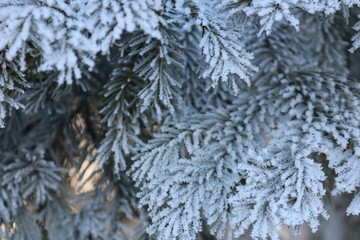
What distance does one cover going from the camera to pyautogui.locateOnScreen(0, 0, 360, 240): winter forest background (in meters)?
0.58

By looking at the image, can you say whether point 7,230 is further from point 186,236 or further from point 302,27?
point 302,27

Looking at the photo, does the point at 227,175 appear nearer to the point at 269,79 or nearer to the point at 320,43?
the point at 269,79

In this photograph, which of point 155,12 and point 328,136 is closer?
point 155,12

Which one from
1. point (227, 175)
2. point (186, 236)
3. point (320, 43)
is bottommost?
point (186, 236)

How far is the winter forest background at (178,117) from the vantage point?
0.58 meters

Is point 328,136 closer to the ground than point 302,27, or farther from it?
closer to the ground

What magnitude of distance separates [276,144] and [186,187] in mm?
196

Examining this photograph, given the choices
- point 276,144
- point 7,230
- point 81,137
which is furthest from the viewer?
point 81,137

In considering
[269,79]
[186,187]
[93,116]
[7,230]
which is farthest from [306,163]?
[7,230]

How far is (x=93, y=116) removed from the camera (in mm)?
1045

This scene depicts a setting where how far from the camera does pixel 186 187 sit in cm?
74

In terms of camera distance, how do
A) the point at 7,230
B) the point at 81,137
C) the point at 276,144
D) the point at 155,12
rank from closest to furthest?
1. the point at 155,12
2. the point at 276,144
3. the point at 7,230
4. the point at 81,137

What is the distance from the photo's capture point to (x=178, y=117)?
0.91 metres

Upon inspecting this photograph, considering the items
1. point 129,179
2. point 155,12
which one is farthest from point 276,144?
point 129,179
